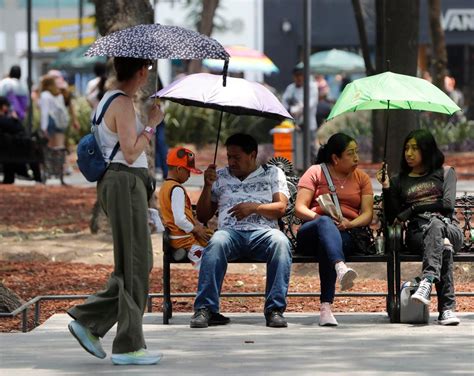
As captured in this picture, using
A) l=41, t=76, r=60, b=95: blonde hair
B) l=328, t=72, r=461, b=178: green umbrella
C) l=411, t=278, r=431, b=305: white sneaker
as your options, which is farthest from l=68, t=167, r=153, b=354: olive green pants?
l=41, t=76, r=60, b=95: blonde hair

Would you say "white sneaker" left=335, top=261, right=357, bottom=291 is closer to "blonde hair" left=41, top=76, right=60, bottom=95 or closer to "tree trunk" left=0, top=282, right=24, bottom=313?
"tree trunk" left=0, top=282, right=24, bottom=313

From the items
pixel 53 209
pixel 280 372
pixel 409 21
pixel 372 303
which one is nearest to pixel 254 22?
pixel 53 209

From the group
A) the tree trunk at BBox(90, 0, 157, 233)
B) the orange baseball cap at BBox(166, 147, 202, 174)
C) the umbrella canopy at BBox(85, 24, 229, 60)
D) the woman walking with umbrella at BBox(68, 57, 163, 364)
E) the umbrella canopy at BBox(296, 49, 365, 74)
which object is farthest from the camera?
the umbrella canopy at BBox(296, 49, 365, 74)

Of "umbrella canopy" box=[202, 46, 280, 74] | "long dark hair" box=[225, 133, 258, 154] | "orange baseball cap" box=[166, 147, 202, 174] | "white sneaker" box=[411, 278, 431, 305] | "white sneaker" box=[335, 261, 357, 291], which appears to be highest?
"umbrella canopy" box=[202, 46, 280, 74]

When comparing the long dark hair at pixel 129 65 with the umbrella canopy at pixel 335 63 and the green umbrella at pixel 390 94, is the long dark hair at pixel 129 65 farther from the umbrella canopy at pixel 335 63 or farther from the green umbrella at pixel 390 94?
the umbrella canopy at pixel 335 63

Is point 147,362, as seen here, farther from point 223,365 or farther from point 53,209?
point 53,209

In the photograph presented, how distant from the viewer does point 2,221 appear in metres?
17.3

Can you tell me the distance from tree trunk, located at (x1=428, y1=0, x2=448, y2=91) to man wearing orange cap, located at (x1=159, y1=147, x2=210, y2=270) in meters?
21.4

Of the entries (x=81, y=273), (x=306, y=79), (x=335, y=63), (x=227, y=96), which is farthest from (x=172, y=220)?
(x=335, y=63)

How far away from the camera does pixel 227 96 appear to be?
9805 mm

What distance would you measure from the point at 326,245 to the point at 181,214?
37.5 inches

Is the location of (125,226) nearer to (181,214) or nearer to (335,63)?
(181,214)

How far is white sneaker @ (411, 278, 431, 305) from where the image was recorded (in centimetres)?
916

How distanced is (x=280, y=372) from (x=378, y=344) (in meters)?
1.15
